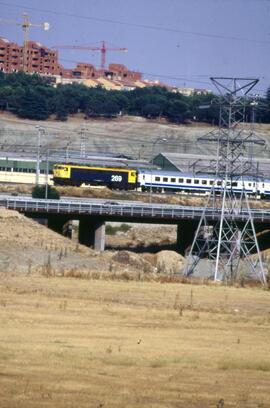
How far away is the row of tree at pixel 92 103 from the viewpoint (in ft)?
400

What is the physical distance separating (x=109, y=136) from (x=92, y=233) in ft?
219

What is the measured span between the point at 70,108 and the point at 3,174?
4478 centimetres

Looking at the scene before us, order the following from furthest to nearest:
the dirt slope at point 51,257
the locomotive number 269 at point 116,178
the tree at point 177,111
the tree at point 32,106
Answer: the tree at point 177,111 < the tree at point 32,106 < the locomotive number 269 at point 116,178 < the dirt slope at point 51,257

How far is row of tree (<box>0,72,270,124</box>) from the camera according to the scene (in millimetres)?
122000

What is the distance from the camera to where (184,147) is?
113188 millimetres

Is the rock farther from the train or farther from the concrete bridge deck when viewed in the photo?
the train

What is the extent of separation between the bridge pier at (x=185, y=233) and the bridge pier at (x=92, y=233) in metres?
4.13

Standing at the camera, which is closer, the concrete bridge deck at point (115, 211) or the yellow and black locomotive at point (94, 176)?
the concrete bridge deck at point (115, 211)

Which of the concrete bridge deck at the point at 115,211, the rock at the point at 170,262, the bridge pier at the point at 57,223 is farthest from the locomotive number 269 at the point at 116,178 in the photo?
the rock at the point at 170,262

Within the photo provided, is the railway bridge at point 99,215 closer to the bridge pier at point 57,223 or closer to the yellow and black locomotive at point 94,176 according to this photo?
the bridge pier at point 57,223

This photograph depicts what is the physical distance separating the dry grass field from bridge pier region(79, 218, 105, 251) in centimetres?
1981

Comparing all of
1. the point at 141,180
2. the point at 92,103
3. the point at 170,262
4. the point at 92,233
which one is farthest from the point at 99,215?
the point at 92,103

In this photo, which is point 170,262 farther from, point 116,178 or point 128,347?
point 116,178

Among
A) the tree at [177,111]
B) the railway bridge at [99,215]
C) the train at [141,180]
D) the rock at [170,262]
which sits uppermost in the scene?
the tree at [177,111]
